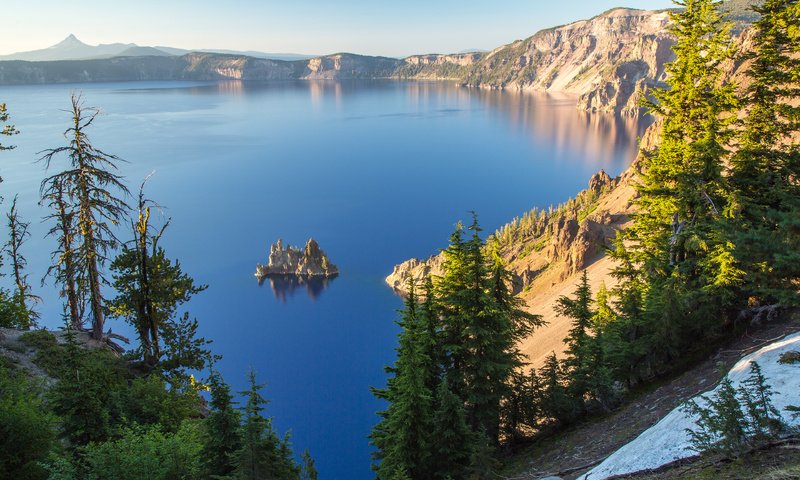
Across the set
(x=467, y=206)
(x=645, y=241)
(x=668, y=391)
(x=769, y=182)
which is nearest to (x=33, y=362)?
(x=668, y=391)

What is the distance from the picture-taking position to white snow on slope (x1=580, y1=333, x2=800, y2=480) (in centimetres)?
1034

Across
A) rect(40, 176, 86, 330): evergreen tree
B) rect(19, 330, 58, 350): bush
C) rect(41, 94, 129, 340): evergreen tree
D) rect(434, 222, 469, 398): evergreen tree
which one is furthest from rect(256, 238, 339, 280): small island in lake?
rect(434, 222, 469, 398): evergreen tree

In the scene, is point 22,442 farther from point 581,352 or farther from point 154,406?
point 581,352

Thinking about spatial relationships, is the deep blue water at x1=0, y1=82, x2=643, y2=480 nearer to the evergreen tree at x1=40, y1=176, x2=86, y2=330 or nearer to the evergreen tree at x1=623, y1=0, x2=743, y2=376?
the evergreen tree at x1=40, y1=176, x2=86, y2=330

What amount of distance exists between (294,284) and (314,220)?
2599 cm

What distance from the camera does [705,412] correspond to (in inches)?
356

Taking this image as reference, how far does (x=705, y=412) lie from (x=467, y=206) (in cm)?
11622

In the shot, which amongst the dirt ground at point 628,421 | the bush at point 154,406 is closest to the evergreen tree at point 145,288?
the bush at point 154,406

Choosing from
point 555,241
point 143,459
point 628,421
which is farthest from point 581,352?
point 555,241

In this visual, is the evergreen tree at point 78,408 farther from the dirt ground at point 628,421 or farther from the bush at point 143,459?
the dirt ground at point 628,421

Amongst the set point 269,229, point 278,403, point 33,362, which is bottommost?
point 278,403

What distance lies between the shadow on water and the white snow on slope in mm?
79782

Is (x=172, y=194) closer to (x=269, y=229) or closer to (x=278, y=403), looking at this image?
(x=269, y=229)

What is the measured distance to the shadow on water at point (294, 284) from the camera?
8988 cm
